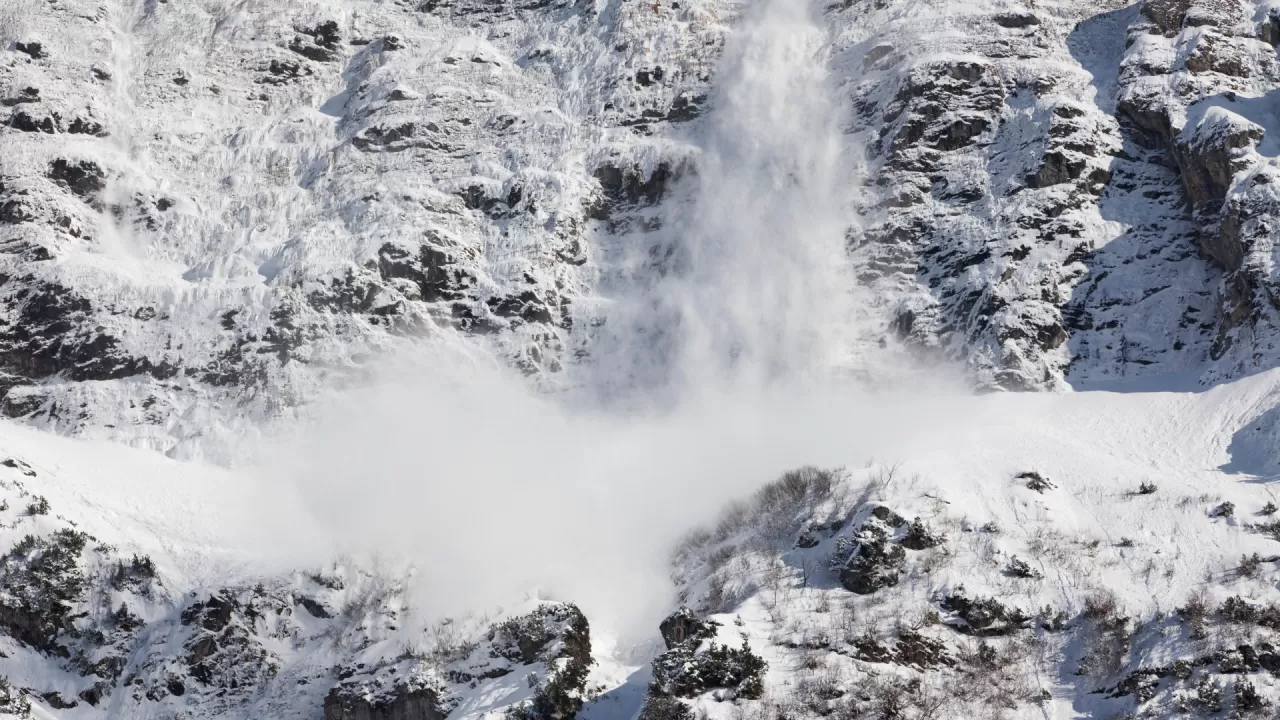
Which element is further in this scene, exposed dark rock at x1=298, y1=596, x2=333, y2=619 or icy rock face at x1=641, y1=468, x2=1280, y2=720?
exposed dark rock at x1=298, y1=596, x2=333, y2=619

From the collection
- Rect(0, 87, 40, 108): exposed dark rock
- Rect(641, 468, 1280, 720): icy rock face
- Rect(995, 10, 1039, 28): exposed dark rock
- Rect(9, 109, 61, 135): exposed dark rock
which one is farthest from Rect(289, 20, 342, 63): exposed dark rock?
Rect(641, 468, 1280, 720): icy rock face

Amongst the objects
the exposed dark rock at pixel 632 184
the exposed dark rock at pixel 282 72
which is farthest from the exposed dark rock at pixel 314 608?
the exposed dark rock at pixel 282 72

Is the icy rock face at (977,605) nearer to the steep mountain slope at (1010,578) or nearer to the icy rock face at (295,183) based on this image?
the steep mountain slope at (1010,578)

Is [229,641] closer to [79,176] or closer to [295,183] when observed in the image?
[295,183]

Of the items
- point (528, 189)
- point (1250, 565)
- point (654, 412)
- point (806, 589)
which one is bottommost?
point (654, 412)

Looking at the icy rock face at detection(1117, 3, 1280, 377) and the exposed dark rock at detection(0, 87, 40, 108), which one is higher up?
the icy rock face at detection(1117, 3, 1280, 377)

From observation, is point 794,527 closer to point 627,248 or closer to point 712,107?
point 627,248

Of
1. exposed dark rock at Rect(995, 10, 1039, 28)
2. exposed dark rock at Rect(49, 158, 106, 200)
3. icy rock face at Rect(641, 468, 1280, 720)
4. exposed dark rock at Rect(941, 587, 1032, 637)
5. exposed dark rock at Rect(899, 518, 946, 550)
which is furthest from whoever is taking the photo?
exposed dark rock at Rect(995, 10, 1039, 28)

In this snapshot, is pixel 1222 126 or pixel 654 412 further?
pixel 1222 126

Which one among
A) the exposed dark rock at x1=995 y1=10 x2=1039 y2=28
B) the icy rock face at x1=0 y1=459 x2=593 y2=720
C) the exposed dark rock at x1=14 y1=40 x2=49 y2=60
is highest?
the exposed dark rock at x1=995 y1=10 x2=1039 y2=28

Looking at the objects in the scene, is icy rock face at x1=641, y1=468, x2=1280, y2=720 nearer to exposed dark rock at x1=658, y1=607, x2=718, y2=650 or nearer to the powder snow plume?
exposed dark rock at x1=658, y1=607, x2=718, y2=650

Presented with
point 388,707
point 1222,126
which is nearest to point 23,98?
point 388,707

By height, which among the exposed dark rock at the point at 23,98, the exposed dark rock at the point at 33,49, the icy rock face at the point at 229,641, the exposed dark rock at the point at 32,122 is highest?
the exposed dark rock at the point at 33,49

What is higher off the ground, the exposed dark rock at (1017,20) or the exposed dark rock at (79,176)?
the exposed dark rock at (1017,20)
